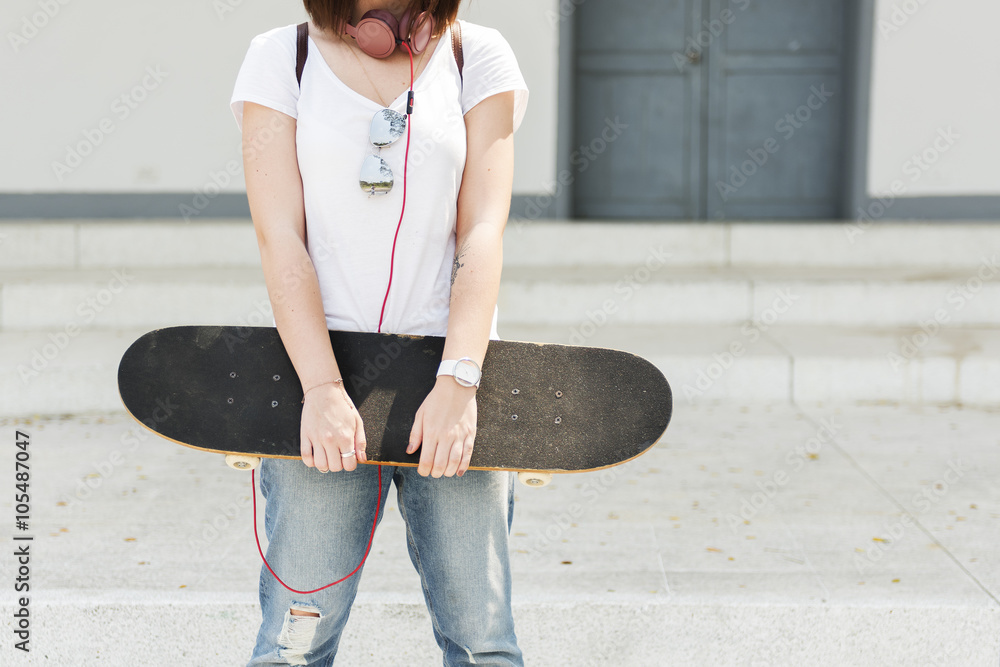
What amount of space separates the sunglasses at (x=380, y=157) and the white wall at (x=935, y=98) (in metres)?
5.99

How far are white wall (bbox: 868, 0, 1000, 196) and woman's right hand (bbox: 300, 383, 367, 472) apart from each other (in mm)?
6134

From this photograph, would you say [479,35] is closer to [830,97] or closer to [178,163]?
[178,163]

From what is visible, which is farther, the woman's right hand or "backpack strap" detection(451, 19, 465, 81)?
"backpack strap" detection(451, 19, 465, 81)

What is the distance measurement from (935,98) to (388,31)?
610cm

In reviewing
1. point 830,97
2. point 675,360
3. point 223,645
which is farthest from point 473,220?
point 830,97

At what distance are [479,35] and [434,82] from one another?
0.12m

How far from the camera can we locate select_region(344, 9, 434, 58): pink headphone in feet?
4.25
